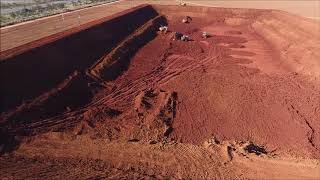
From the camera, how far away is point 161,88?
934 inches

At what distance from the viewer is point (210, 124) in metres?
19.7

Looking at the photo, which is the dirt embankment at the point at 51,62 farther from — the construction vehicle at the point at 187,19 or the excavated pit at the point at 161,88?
the construction vehicle at the point at 187,19

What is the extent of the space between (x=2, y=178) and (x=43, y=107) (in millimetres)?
5969

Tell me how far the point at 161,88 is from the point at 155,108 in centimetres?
345

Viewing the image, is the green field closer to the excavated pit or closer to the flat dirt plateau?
the excavated pit

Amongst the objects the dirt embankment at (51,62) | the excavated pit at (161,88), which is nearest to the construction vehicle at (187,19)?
the excavated pit at (161,88)

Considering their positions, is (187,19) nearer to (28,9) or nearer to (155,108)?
(28,9)

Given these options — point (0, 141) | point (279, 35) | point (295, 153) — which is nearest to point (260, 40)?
point (279, 35)

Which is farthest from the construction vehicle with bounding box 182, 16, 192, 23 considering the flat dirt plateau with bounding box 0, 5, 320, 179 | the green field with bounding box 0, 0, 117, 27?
the green field with bounding box 0, 0, 117, 27

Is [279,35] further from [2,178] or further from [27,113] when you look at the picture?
[2,178]

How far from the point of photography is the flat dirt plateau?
15.3 m

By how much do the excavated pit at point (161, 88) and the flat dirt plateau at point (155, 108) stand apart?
8 centimetres

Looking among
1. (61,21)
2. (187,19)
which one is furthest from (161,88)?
(187,19)

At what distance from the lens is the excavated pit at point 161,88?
718 inches
